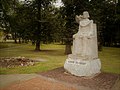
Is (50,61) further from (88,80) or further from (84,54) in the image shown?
(88,80)

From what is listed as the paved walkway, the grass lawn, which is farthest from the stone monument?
the grass lawn

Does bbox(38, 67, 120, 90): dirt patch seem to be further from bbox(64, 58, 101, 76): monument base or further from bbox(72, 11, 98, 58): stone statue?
bbox(72, 11, 98, 58): stone statue

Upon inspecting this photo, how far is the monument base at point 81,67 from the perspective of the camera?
9797 mm

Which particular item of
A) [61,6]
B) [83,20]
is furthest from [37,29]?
[83,20]

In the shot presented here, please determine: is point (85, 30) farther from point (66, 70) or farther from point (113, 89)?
point (113, 89)

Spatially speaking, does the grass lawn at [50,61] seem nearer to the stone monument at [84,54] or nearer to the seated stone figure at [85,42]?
the stone monument at [84,54]

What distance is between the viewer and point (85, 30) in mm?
11000

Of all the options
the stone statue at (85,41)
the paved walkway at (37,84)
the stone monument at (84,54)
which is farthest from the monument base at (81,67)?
the paved walkway at (37,84)

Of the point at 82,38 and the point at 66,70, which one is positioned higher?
the point at 82,38

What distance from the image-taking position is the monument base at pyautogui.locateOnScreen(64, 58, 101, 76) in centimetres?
980

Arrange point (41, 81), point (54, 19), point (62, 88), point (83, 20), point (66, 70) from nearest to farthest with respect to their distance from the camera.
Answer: point (62, 88)
point (41, 81)
point (66, 70)
point (83, 20)
point (54, 19)

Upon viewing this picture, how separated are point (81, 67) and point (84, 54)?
2.83ft

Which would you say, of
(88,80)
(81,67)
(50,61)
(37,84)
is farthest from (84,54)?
(50,61)

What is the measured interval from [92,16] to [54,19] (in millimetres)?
5690
